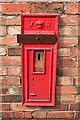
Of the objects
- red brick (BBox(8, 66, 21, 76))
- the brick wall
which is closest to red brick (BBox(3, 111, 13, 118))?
the brick wall

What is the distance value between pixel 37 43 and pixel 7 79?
0.57 metres

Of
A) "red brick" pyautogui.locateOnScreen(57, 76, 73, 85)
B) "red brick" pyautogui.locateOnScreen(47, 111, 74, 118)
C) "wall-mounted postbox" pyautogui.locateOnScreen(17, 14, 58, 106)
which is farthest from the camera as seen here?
"red brick" pyautogui.locateOnScreen(47, 111, 74, 118)

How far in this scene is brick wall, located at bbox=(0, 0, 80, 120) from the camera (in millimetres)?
2646

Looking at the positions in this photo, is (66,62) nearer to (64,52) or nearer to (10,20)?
(64,52)

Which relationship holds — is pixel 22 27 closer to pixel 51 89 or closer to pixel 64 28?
pixel 64 28

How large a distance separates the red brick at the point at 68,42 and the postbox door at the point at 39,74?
158mm

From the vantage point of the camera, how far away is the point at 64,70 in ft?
9.24

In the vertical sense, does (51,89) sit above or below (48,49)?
below

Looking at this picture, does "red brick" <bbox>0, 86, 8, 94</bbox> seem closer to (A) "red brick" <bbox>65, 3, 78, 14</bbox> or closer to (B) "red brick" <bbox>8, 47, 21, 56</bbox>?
(B) "red brick" <bbox>8, 47, 21, 56</bbox>

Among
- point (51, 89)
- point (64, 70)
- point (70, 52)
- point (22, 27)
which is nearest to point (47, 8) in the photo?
point (22, 27)

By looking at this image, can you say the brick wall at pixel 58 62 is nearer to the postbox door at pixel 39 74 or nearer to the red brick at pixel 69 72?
the red brick at pixel 69 72

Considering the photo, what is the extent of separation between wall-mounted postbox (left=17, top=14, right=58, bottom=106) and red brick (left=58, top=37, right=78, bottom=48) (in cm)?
9

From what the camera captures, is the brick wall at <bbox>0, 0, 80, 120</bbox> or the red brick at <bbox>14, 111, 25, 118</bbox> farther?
the red brick at <bbox>14, 111, 25, 118</bbox>

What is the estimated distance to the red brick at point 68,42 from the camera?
8.92 ft
